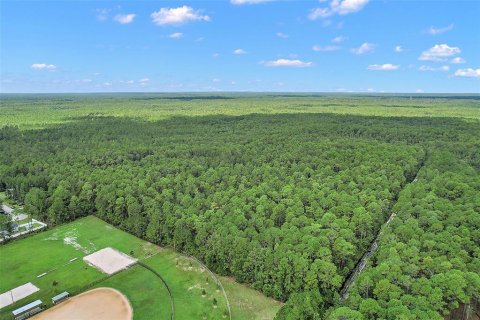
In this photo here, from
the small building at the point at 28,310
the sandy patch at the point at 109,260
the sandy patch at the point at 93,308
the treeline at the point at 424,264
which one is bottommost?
the sandy patch at the point at 93,308

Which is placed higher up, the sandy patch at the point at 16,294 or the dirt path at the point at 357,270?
the dirt path at the point at 357,270

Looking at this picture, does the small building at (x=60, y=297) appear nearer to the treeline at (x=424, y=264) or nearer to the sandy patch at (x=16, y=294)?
the sandy patch at (x=16, y=294)

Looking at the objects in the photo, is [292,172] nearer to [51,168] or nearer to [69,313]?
[69,313]

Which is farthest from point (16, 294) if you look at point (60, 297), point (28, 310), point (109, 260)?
point (109, 260)

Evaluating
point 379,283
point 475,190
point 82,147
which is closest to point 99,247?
point 379,283

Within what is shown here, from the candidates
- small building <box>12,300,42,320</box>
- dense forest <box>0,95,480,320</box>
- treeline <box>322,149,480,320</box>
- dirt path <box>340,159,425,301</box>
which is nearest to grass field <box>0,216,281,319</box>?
small building <box>12,300,42,320</box>

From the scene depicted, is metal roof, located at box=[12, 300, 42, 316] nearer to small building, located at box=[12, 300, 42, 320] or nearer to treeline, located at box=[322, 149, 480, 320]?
small building, located at box=[12, 300, 42, 320]

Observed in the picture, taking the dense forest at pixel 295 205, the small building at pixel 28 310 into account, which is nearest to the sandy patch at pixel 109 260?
the dense forest at pixel 295 205
